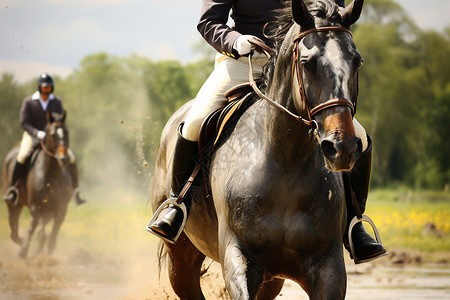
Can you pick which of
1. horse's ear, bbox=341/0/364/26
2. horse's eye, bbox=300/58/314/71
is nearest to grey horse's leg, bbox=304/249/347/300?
horse's eye, bbox=300/58/314/71

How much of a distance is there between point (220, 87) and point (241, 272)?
1611mm

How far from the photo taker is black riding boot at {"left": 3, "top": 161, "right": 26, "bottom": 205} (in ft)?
52.5

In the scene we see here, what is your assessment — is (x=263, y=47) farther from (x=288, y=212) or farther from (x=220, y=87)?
(x=288, y=212)

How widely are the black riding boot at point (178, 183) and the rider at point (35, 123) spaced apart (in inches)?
401

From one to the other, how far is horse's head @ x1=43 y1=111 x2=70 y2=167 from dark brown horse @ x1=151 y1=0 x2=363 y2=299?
10144 mm

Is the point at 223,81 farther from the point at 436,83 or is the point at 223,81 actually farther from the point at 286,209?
the point at 436,83

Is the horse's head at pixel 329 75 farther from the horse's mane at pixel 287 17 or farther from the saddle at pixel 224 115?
the saddle at pixel 224 115

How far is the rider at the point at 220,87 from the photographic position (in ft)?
18.1

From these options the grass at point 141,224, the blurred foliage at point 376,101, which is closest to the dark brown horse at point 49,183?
the grass at point 141,224

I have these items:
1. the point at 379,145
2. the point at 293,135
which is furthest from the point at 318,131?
the point at 379,145

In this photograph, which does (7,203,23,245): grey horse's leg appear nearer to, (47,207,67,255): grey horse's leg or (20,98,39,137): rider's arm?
(47,207,67,255): grey horse's leg

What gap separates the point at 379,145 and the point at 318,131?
22.7 metres

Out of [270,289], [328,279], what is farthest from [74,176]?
[328,279]

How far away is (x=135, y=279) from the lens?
1162 centimetres
